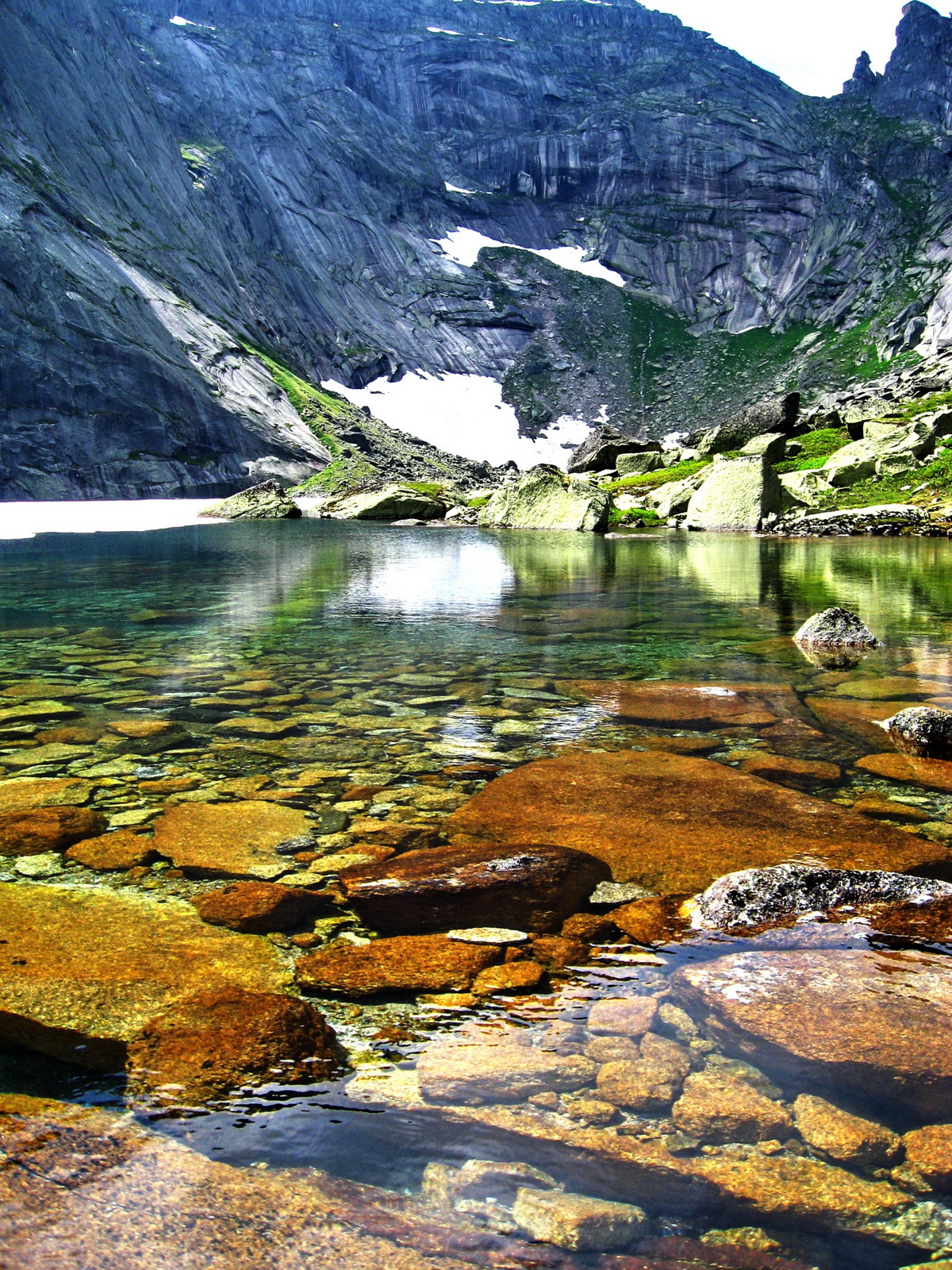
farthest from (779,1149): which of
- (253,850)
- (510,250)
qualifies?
(510,250)

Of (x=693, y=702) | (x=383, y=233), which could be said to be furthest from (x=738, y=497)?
(x=383, y=233)

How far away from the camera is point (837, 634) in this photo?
37.8ft

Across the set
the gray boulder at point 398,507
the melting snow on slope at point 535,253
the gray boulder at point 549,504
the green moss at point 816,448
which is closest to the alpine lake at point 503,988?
the gray boulder at point 549,504

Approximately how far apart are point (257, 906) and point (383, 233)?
171757 mm

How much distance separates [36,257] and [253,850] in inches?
3382

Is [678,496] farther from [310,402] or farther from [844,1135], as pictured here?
[310,402]

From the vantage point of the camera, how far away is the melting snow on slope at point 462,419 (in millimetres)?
133625

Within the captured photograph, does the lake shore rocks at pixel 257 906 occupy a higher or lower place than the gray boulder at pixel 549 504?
lower

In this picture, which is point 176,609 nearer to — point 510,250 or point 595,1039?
point 595,1039

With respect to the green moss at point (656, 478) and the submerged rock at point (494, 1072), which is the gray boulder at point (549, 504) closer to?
the green moss at point (656, 478)

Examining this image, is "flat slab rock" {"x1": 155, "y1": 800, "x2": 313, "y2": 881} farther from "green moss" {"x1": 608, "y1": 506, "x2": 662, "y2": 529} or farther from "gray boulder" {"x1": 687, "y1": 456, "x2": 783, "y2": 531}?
"green moss" {"x1": 608, "y1": 506, "x2": 662, "y2": 529}

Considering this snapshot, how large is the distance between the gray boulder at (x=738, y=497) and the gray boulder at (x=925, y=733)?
38.4 metres

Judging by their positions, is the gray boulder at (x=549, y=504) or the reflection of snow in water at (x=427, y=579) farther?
the gray boulder at (x=549, y=504)

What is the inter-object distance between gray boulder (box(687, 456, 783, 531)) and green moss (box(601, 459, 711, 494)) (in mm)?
12749
